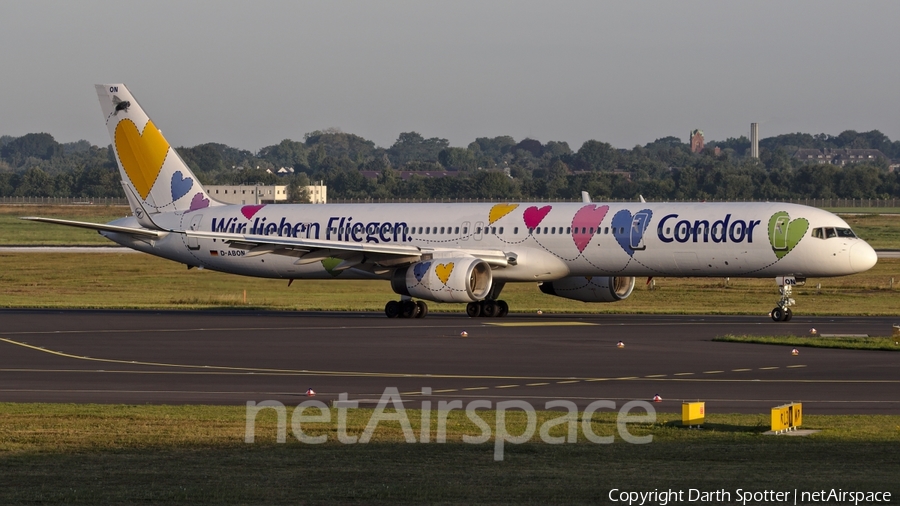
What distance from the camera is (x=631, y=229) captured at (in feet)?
155

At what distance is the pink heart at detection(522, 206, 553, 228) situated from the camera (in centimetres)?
4981

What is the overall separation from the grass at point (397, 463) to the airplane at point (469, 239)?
2532 centimetres

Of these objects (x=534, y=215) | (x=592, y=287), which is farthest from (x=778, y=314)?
(x=534, y=215)

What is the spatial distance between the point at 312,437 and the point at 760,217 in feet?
100

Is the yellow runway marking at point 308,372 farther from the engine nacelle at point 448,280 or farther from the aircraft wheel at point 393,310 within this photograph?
the aircraft wheel at point 393,310

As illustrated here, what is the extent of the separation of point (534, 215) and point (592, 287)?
3645 mm

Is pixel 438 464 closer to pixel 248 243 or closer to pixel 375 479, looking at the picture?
pixel 375 479

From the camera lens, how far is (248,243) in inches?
1956

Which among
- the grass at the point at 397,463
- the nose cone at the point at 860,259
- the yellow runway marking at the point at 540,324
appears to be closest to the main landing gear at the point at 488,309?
the yellow runway marking at the point at 540,324

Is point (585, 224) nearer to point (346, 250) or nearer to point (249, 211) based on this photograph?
Answer: point (346, 250)

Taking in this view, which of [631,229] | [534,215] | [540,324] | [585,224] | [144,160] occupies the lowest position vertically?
[540,324]

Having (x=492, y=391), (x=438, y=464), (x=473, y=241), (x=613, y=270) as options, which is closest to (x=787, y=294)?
(x=613, y=270)

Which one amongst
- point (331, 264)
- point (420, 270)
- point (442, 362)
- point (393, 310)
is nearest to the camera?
point (442, 362)

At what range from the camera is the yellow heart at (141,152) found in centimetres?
5662
